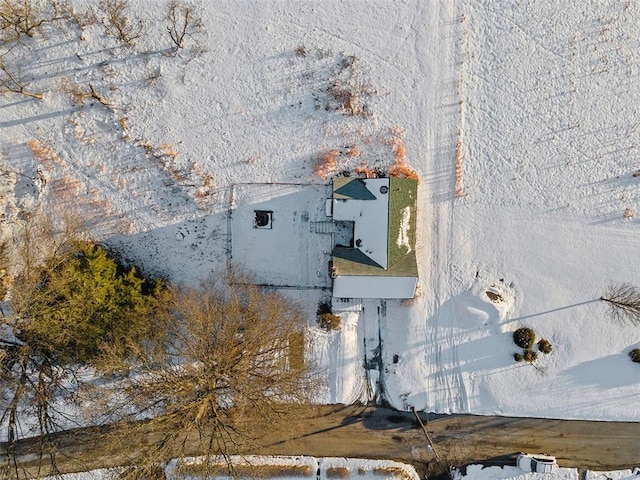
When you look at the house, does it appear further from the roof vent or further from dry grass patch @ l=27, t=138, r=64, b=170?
dry grass patch @ l=27, t=138, r=64, b=170

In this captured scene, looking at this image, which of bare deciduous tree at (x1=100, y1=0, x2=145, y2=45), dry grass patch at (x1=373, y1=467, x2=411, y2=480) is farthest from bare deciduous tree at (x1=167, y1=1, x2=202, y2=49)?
dry grass patch at (x1=373, y1=467, x2=411, y2=480)

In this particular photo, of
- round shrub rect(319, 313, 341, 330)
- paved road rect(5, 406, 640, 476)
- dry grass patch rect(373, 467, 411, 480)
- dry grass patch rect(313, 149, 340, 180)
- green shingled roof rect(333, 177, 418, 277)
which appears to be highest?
dry grass patch rect(313, 149, 340, 180)

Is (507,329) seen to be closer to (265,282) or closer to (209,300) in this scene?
(265,282)

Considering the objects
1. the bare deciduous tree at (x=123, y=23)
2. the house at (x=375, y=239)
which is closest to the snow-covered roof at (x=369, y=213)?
the house at (x=375, y=239)

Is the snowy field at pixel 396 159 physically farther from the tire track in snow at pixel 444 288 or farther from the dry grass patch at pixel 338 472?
the dry grass patch at pixel 338 472

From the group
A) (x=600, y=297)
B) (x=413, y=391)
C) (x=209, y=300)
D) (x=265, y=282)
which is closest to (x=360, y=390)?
(x=413, y=391)

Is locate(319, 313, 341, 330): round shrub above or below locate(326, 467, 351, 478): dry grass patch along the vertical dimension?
above
